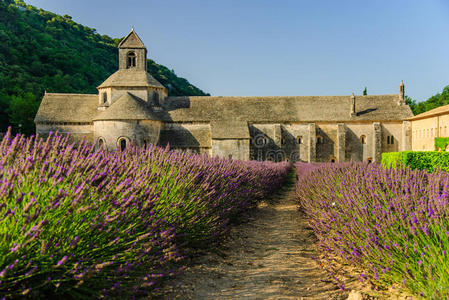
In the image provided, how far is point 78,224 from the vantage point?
2637 mm

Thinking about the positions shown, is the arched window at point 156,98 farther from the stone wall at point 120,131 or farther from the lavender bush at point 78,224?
the lavender bush at point 78,224

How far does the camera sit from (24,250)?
2.15 m

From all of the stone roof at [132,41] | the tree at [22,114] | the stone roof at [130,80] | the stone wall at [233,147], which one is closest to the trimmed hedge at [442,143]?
the stone wall at [233,147]

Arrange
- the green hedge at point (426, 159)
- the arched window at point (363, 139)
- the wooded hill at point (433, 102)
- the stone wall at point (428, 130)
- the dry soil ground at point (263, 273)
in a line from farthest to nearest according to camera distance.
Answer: the wooded hill at point (433, 102) → the arched window at point (363, 139) → the stone wall at point (428, 130) → the green hedge at point (426, 159) → the dry soil ground at point (263, 273)

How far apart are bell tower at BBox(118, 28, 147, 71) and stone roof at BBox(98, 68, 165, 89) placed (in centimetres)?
63

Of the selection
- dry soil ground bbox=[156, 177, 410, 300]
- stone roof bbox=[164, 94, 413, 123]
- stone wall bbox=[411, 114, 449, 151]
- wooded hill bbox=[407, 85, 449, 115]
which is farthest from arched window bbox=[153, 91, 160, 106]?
wooded hill bbox=[407, 85, 449, 115]

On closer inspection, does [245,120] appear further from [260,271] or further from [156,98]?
[260,271]

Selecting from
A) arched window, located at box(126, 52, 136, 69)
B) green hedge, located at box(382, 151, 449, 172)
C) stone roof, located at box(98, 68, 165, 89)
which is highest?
arched window, located at box(126, 52, 136, 69)

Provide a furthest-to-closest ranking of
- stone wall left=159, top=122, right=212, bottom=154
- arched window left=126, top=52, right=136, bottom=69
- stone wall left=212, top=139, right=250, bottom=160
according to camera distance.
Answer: arched window left=126, top=52, right=136, bottom=69 → stone wall left=159, top=122, right=212, bottom=154 → stone wall left=212, top=139, right=250, bottom=160

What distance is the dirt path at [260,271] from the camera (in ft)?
12.8

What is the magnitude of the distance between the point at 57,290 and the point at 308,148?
3226cm

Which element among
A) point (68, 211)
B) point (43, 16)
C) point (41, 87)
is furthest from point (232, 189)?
point (43, 16)

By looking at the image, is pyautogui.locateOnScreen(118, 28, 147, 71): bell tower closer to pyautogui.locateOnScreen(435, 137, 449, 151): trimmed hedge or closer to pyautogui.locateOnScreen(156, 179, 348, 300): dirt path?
pyautogui.locateOnScreen(435, 137, 449, 151): trimmed hedge

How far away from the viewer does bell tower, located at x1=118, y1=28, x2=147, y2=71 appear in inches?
1332
